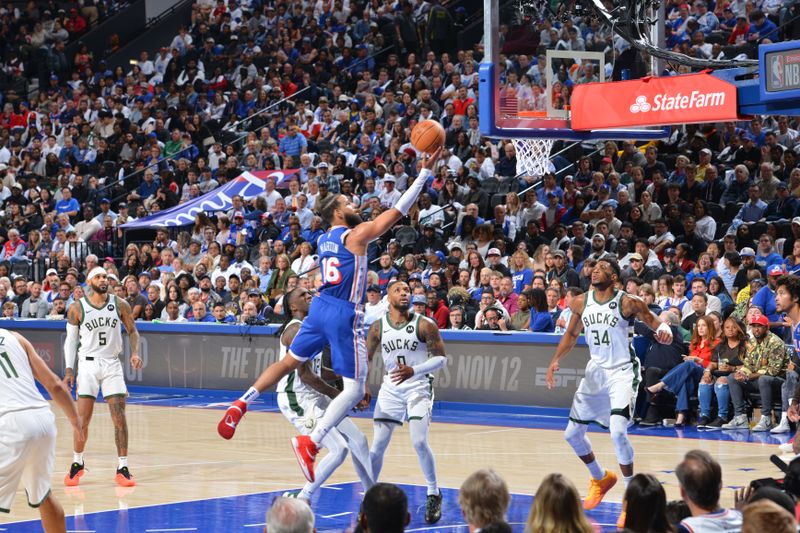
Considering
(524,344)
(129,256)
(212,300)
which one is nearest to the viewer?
(524,344)

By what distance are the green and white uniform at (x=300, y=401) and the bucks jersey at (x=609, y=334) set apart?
2477 mm

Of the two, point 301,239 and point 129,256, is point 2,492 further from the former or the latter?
point 129,256

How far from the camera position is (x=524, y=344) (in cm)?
1742

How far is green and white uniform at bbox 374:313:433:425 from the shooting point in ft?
34.6

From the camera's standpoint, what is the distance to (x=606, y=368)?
1096 centimetres

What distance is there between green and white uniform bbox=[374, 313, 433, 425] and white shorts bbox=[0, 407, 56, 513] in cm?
345

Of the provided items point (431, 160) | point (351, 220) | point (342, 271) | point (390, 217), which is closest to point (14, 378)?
point (342, 271)

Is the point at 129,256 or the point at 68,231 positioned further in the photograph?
the point at 68,231

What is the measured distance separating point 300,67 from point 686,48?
1135 centimetres

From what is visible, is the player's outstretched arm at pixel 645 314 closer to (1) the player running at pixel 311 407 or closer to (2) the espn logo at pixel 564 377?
(1) the player running at pixel 311 407

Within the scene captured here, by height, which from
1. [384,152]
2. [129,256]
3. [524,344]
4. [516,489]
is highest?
[384,152]

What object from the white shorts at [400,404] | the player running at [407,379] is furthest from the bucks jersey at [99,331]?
the white shorts at [400,404]

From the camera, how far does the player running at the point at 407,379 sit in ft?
34.1

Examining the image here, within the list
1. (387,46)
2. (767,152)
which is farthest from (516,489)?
(387,46)
